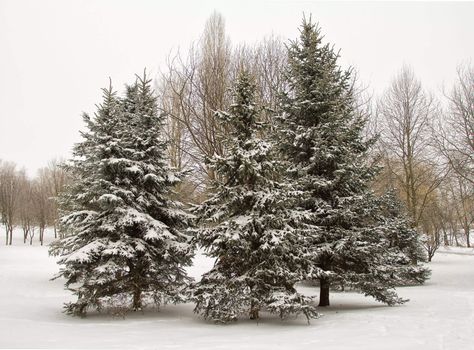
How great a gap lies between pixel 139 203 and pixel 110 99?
3.11 metres

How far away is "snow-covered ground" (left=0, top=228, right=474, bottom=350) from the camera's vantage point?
7.29 metres

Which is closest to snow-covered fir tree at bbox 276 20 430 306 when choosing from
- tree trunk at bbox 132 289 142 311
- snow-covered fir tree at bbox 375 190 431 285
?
tree trunk at bbox 132 289 142 311

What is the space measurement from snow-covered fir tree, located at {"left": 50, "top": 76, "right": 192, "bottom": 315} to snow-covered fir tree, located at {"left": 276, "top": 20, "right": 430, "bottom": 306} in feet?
12.3

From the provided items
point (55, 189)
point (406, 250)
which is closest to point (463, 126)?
point (406, 250)

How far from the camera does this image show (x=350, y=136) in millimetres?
12148

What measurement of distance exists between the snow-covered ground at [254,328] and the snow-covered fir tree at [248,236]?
1.84 ft

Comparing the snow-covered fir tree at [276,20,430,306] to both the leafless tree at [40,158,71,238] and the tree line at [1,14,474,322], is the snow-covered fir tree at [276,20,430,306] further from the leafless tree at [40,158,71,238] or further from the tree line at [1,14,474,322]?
the leafless tree at [40,158,71,238]

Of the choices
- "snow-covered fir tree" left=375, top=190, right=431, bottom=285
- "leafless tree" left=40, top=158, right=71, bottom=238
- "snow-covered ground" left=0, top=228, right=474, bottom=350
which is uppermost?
"leafless tree" left=40, top=158, right=71, bottom=238

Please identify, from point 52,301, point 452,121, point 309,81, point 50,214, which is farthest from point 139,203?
point 50,214

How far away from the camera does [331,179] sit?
12031mm

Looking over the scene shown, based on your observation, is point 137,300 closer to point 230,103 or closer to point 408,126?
point 230,103

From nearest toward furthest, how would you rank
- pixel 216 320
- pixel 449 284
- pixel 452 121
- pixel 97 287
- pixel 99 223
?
pixel 216 320, pixel 97 287, pixel 99 223, pixel 449 284, pixel 452 121

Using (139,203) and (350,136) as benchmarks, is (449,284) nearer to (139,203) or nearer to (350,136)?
(350,136)

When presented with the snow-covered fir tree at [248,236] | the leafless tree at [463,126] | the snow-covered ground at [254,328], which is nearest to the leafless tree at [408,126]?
the leafless tree at [463,126]
